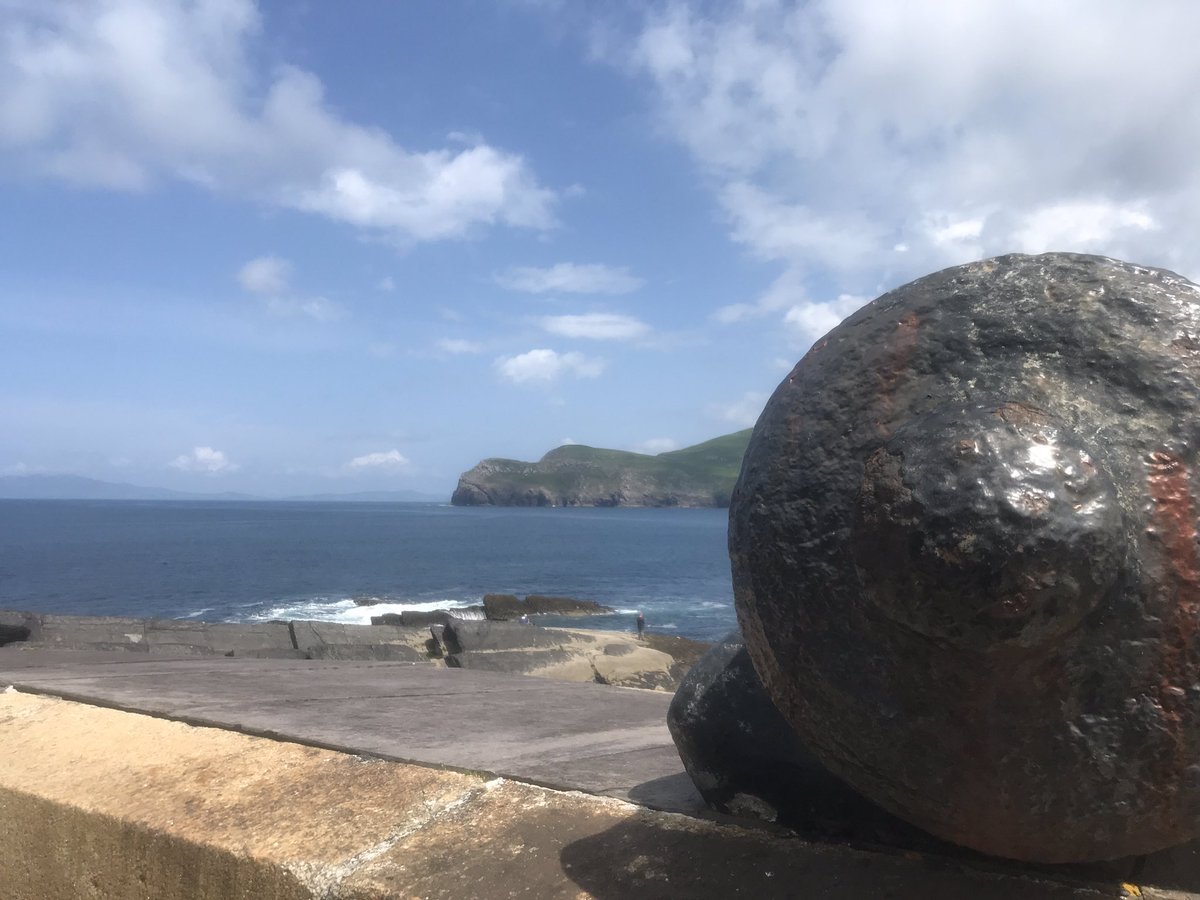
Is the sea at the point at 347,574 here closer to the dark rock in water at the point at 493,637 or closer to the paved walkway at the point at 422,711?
the dark rock in water at the point at 493,637

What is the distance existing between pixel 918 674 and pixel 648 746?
6.90ft

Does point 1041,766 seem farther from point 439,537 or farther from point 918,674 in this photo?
point 439,537

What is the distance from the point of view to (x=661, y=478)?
182875mm

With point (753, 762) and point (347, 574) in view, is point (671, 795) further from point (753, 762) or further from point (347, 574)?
point (347, 574)

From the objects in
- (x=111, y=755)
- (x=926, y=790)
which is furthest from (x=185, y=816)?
(x=926, y=790)

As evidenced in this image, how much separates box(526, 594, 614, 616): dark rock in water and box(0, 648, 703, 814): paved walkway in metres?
31.5

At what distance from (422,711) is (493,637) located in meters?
9.67

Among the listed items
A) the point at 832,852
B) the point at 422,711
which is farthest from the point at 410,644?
the point at 832,852

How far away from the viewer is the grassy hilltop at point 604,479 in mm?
181250

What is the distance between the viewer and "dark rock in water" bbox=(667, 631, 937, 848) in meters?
2.46

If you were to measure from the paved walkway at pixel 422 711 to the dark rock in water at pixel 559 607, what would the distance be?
31.5 m

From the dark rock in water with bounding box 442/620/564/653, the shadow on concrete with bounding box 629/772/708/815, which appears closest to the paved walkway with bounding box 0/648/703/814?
the shadow on concrete with bounding box 629/772/708/815

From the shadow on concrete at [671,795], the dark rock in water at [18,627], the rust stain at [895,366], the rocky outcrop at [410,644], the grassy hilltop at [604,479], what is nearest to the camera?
the rust stain at [895,366]

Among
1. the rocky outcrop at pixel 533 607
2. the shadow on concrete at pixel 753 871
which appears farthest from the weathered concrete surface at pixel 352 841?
the rocky outcrop at pixel 533 607
